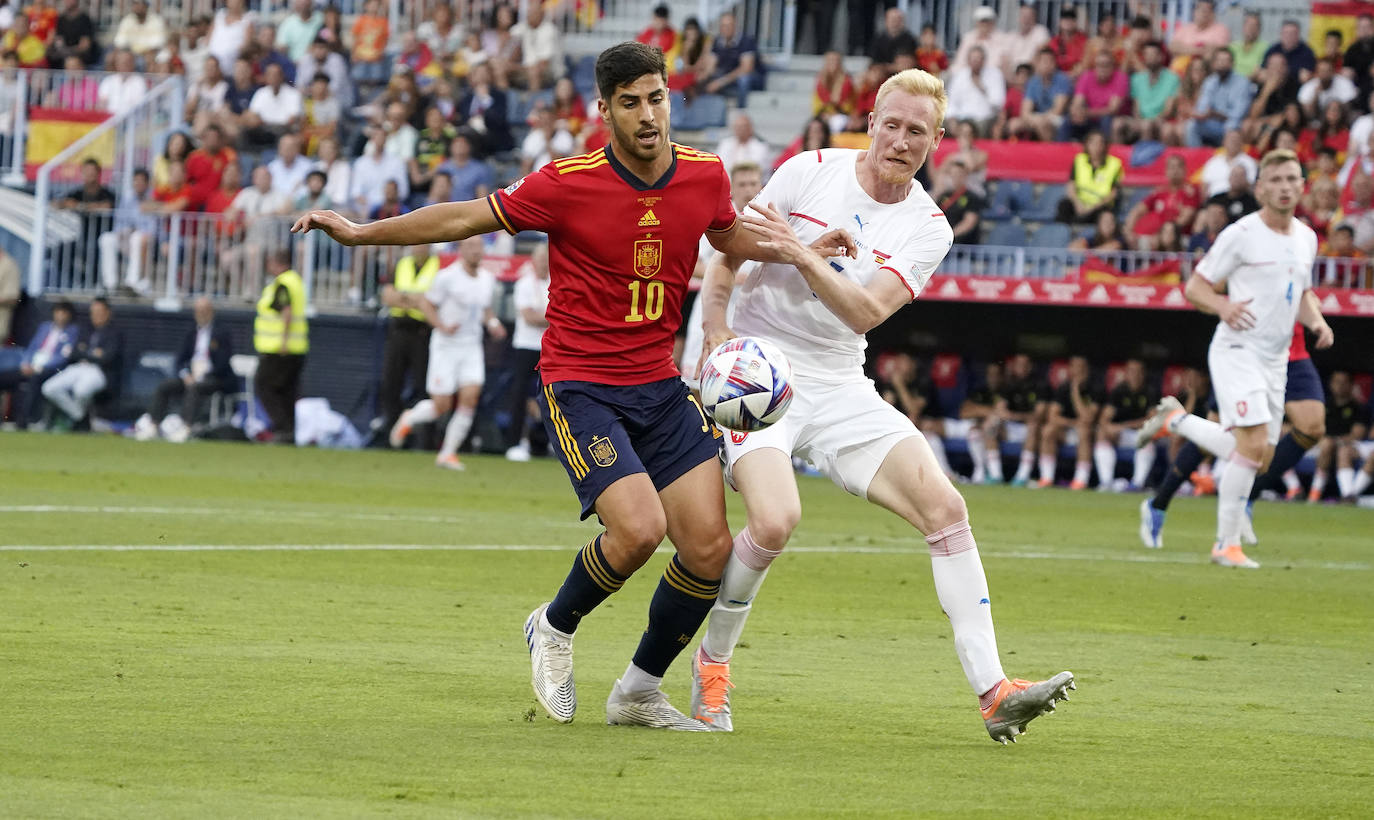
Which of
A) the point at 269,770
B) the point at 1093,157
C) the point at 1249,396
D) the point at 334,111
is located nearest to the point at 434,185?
the point at 334,111

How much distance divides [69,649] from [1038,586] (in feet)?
18.7

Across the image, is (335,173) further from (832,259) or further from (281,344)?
(832,259)

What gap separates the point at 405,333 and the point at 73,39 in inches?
435

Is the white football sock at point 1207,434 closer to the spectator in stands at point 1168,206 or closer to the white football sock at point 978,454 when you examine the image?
the white football sock at point 978,454

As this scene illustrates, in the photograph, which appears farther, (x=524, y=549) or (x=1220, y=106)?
(x=1220, y=106)

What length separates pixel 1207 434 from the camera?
1335cm

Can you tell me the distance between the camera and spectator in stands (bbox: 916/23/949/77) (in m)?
24.2

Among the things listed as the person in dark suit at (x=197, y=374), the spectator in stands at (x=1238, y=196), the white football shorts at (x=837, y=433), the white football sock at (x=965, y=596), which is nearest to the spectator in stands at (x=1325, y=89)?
the spectator in stands at (x=1238, y=196)

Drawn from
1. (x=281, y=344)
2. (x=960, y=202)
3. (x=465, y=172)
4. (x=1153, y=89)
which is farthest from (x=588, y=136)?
(x=1153, y=89)

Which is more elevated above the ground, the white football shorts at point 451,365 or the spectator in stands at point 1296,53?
the spectator in stands at point 1296,53

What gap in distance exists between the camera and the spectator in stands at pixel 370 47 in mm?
28375

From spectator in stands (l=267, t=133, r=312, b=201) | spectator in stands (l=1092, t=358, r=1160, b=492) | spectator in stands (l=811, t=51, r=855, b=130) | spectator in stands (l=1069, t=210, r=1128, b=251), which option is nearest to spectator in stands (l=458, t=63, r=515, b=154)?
spectator in stands (l=267, t=133, r=312, b=201)

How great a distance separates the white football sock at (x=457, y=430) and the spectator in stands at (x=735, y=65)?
24.8 ft

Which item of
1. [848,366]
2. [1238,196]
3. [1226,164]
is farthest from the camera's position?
[1226,164]
